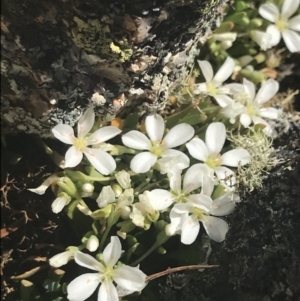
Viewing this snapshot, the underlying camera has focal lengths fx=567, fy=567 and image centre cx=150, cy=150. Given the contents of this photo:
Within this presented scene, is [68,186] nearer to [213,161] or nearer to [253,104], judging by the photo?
[213,161]

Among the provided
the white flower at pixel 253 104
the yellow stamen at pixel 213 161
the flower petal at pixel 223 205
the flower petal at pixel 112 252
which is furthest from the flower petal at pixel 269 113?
the flower petal at pixel 112 252

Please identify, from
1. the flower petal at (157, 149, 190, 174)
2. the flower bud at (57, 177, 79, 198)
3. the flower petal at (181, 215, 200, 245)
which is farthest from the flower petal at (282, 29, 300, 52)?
Answer: the flower bud at (57, 177, 79, 198)

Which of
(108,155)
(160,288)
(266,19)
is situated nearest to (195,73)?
(266,19)

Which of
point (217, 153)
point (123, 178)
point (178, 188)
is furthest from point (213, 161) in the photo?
point (123, 178)

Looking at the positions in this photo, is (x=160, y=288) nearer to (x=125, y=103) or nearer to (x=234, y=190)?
(x=234, y=190)

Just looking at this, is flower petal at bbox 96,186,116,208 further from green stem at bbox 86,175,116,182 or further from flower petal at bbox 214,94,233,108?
Answer: flower petal at bbox 214,94,233,108

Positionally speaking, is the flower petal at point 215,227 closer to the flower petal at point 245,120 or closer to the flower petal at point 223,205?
the flower petal at point 223,205
